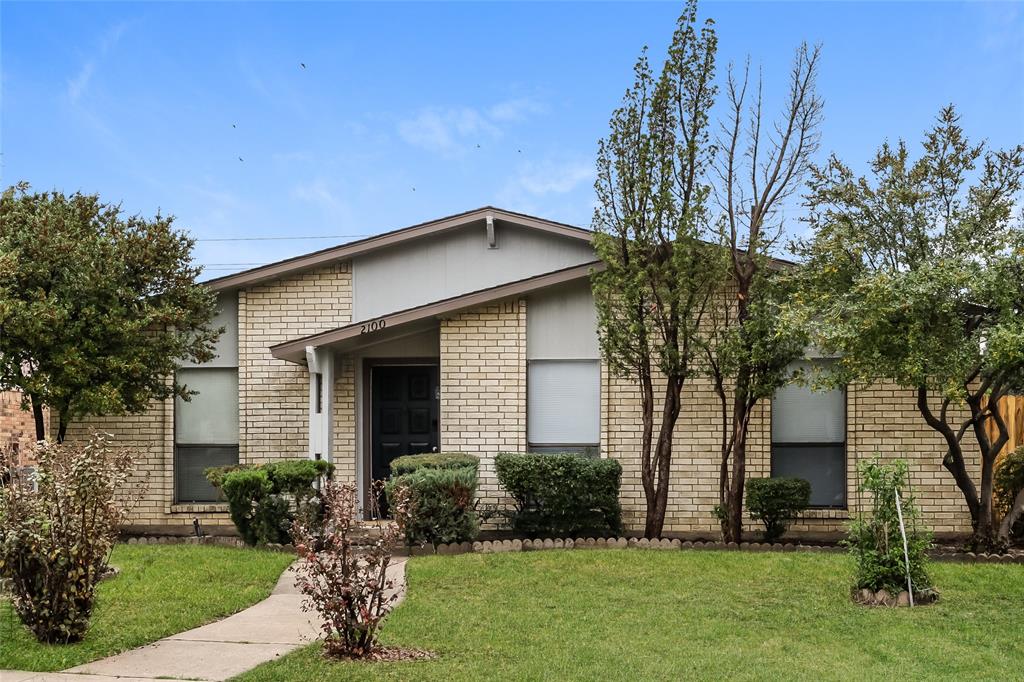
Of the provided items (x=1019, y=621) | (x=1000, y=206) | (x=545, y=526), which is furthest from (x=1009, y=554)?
(x=545, y=526)

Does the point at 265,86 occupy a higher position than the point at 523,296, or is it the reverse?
the point at 265,86

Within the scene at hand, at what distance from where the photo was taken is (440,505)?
11.7 m

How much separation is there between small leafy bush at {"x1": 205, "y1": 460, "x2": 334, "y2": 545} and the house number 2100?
195 centimetres

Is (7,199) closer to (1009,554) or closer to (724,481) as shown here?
(724,481)

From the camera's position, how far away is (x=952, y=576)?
10.1 meters

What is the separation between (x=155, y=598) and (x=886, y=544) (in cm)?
670

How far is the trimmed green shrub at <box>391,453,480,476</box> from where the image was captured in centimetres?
1211

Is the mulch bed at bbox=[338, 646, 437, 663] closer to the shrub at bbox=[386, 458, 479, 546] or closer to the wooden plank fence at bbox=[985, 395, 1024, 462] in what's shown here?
the shrub at bbox=[386, 458, 479, 546]

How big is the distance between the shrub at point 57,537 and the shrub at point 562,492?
5.74 m

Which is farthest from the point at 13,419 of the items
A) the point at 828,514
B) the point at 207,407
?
the point at 828,514

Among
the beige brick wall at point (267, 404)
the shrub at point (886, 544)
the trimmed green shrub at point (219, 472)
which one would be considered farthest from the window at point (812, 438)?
the trimmed green shrub at point (219, 472)

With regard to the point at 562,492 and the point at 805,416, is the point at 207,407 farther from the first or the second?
the point at 805,416

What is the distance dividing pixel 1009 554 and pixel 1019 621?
3270 mm

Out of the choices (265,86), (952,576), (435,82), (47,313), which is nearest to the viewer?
(952,576)
